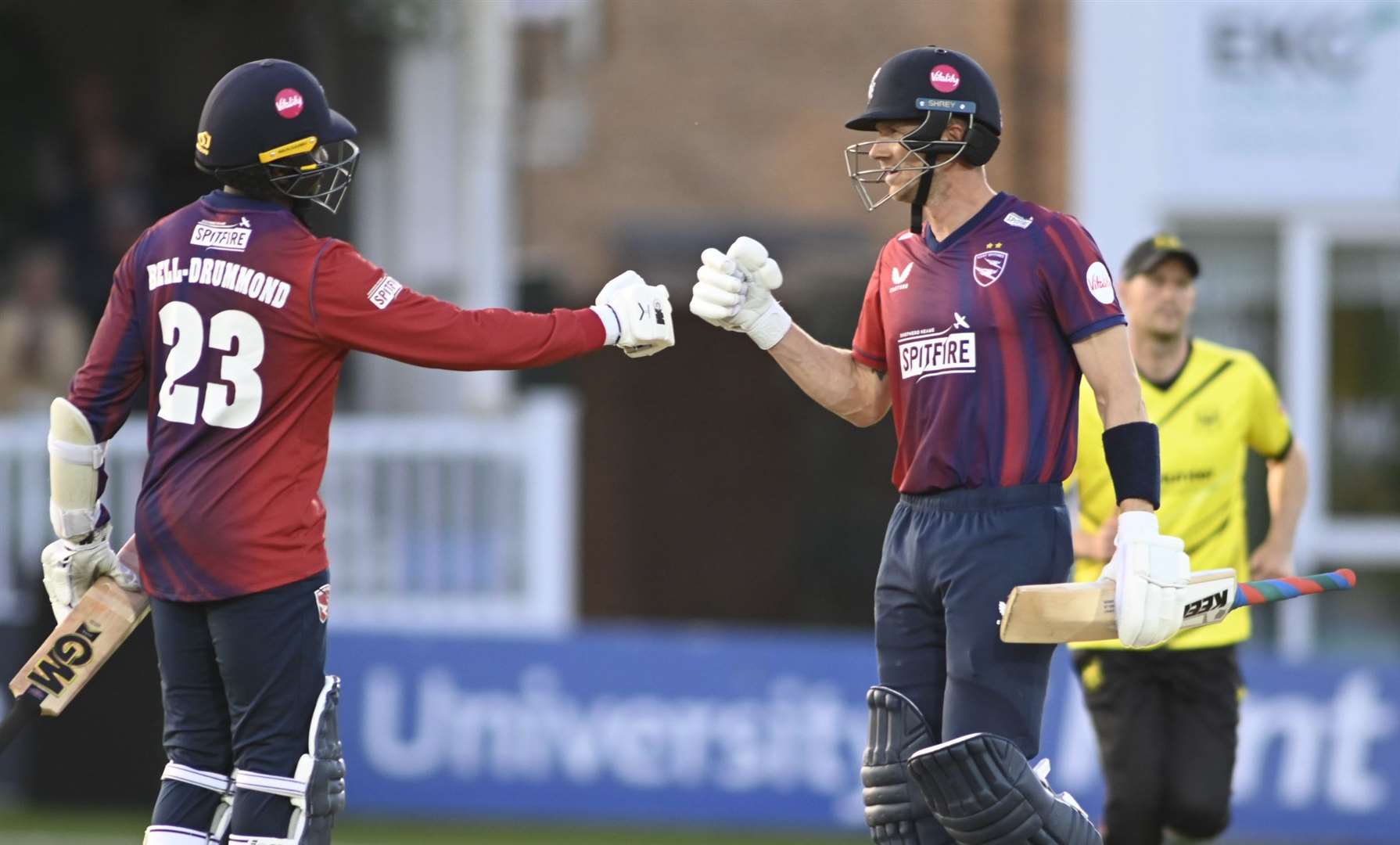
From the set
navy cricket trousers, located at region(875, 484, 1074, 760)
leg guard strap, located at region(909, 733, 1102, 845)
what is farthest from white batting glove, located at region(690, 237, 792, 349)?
leg guard strap, located at region(909, 733, 1102, 845)

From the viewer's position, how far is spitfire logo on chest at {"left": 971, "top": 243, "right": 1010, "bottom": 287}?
4992 millimetres

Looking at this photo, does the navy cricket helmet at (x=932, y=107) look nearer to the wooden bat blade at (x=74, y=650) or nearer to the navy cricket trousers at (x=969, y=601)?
the navy cricket trousers at (x=969, y=601)

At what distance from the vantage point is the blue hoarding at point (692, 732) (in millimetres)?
9328

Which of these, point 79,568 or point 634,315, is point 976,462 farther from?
point 79,568

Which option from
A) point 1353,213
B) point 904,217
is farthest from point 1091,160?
point 904,217

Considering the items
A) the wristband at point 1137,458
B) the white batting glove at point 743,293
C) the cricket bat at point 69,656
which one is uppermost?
the white batting glove at point 743,293

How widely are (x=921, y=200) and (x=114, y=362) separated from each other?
2.04 m

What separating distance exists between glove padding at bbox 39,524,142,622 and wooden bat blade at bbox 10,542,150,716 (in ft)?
0.22

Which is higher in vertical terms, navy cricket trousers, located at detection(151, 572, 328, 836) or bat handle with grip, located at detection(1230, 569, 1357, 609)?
bat handle with grip, located at detection(1230, 569, 1357, 609)

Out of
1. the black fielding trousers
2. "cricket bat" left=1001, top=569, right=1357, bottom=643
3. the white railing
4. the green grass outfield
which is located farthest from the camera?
the white railing

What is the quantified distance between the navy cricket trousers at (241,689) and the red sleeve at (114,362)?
19.9 inches

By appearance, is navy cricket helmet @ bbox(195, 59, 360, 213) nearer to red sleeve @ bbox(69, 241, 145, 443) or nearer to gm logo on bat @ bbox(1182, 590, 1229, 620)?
red sleeve @ bbox(69, 241, 145, 443)

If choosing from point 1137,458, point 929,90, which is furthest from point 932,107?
point 1137,458

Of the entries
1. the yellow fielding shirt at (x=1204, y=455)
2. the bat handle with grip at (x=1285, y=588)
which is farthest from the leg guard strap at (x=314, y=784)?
the yellow fielding shirt at (x=1204, y=455)
